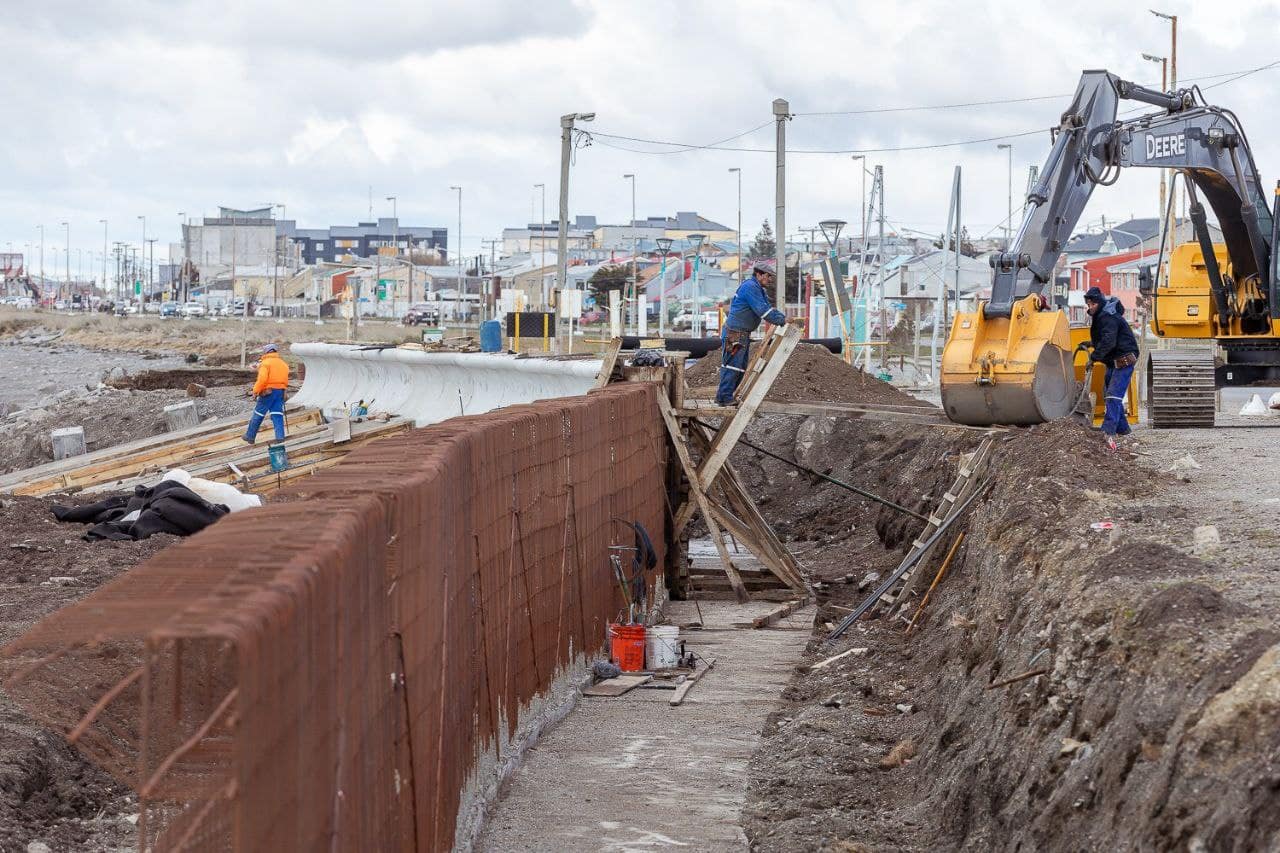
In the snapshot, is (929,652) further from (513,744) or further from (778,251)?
(778,251)

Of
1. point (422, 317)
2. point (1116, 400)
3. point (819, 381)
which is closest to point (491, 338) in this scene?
point (819, 381)

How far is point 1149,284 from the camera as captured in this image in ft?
77.3

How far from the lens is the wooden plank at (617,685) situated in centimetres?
1271

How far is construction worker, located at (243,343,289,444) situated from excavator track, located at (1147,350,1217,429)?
41.1 ft

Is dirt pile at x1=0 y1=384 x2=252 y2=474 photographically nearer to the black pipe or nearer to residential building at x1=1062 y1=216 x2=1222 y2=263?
the black pipe

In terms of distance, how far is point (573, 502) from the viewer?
12.2 metres

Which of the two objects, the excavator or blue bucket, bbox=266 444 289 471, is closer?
the excavator

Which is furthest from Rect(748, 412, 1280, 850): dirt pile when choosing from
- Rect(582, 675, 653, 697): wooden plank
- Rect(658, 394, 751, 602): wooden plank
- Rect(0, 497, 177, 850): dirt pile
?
Rect(0, 497, 177, 850): dirt pile

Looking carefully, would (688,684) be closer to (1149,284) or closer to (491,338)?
(1149,284)

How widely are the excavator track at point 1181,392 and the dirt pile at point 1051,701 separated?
257 inches

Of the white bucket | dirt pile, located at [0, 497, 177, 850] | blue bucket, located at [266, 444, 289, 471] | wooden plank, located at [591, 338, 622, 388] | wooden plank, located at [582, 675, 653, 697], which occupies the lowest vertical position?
wooden plank, located at [582, 675, 653, 697]

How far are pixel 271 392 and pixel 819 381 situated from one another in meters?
9.42

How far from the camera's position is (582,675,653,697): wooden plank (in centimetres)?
1271

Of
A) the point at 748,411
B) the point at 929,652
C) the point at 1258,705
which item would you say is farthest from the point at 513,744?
the point at 748,411
